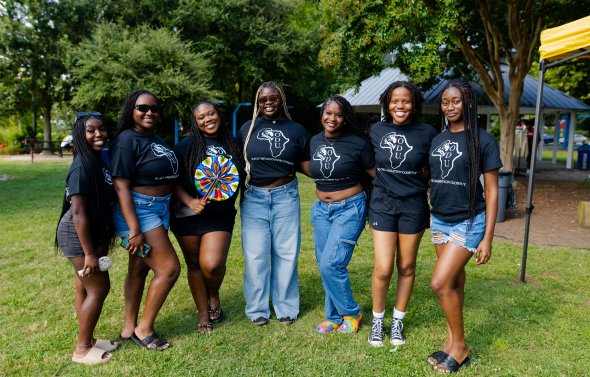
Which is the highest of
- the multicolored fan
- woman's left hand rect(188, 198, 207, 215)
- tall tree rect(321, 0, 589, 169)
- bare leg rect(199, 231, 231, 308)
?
tall tree rect(321, 0, 589, 169)

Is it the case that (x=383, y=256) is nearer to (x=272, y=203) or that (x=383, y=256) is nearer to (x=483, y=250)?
(x=483, y=250)

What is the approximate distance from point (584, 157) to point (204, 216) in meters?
22.4

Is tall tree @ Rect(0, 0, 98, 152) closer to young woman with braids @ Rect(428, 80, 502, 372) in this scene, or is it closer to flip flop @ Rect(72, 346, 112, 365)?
flip flop @ Rect(72, 346, 112, 365)

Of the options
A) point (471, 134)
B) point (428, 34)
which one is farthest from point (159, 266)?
point (428, 34)

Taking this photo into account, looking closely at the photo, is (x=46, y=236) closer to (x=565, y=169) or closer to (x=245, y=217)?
(x=245, y=217)

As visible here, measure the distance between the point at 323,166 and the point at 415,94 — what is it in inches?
36.5

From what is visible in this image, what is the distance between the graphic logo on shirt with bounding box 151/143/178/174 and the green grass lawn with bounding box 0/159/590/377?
1480 mm

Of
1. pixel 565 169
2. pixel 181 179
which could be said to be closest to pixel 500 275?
pixel 181 179

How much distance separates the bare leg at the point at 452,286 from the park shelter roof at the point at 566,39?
335cm

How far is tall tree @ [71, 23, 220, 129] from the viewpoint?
20938mm

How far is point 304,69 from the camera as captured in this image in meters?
27.0

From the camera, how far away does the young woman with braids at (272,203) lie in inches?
161

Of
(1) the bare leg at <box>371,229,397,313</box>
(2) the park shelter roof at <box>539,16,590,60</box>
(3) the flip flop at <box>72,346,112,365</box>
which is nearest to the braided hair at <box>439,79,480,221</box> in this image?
(1) the bare leg at <box>371,229,397,313</box>

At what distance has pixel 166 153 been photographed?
3637 mm
